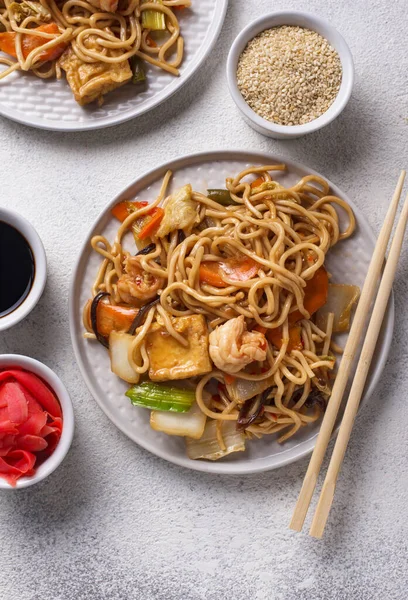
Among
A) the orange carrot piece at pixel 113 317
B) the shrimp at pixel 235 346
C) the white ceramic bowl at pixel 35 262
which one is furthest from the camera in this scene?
the orange carrot piece at pixel 113 317

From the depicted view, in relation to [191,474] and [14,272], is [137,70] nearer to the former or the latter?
[14,272]

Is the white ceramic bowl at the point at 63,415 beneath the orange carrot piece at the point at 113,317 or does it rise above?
beneath

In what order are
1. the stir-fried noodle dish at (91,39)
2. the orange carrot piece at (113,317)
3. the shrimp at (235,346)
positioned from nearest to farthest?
the shrimp at (235,346) → the orange carrot piece at (113,317) → the stir-fried noodle dish at (91,39)

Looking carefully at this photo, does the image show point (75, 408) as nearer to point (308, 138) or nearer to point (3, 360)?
point (3, 360)

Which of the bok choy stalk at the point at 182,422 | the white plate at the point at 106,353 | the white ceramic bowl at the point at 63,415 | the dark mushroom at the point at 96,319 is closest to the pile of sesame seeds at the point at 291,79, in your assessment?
the white plate at the point at 106,353

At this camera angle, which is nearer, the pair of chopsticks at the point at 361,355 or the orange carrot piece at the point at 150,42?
the pair of chopsticks at the point at 361,355

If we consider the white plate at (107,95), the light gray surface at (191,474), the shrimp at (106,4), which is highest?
the shrimp at (106,4)

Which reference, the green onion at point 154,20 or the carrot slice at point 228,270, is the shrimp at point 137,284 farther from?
the green onion at point 154,20
